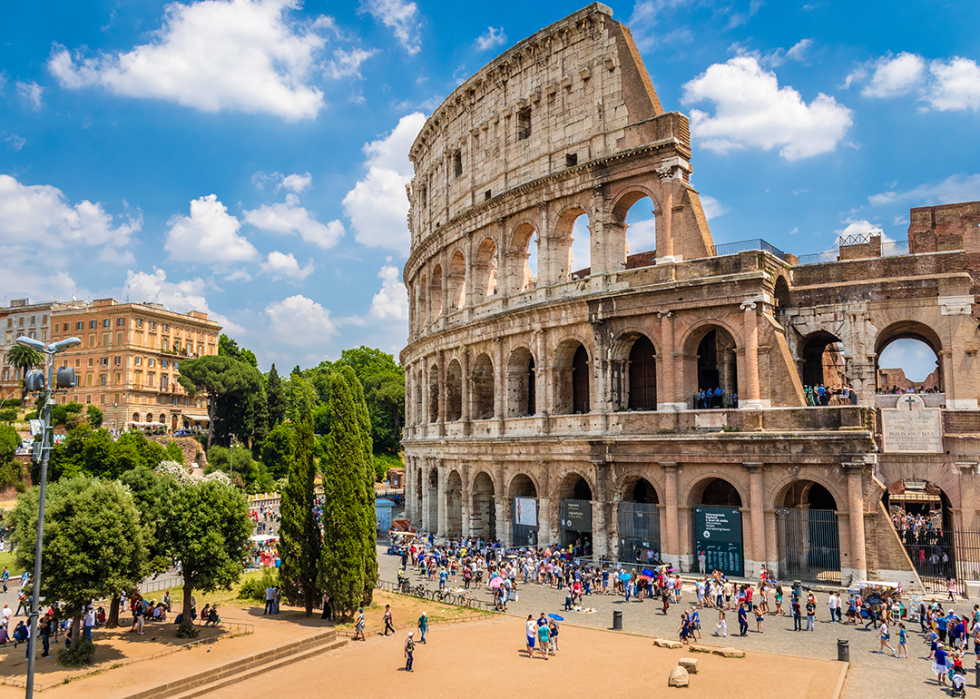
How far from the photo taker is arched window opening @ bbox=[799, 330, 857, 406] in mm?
29219

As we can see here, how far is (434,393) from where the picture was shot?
138 feet

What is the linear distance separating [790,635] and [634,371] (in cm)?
1306

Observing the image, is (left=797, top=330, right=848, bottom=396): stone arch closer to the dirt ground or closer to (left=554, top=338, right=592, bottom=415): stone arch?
(left=554, top=338, right=592, bottom=415): stone arch

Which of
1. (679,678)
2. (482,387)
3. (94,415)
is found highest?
(94,415)

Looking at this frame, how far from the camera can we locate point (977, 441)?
2553 centimetres

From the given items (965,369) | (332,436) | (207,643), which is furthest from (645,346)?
(207,643)

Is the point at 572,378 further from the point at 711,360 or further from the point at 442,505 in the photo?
the point at 442,505

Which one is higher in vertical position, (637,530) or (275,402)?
(275,402)

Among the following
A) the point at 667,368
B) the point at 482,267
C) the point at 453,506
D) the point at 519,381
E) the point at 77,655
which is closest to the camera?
the point at 77,655

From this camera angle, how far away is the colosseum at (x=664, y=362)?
25.8m

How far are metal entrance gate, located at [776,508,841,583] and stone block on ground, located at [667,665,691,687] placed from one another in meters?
10.4

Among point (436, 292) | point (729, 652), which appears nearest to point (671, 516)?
point (729, 652)

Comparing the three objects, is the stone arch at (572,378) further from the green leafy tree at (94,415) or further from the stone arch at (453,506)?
the green leafy tree at (94,415)

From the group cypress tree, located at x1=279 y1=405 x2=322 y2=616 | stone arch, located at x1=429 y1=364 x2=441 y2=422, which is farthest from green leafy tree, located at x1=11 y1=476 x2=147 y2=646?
stone arch, located at x1=429 y1=364 x2=441 y2=422
